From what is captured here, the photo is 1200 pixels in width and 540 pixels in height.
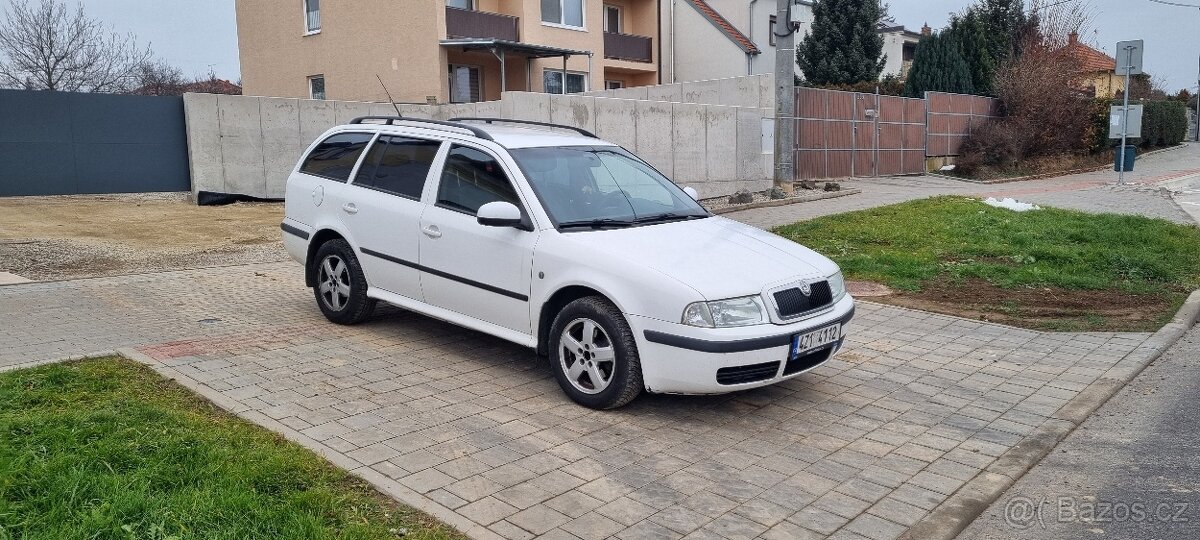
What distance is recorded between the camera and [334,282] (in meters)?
7.30

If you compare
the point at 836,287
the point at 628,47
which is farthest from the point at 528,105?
the point at 628,47

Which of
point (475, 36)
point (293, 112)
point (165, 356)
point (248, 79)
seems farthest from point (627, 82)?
point (165, 356)

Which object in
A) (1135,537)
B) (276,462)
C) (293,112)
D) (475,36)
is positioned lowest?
(1135,537)

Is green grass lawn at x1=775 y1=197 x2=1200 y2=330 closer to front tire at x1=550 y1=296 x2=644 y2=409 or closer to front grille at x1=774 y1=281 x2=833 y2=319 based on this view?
front grille at x1=774 y1=281 x2=833 y2=319

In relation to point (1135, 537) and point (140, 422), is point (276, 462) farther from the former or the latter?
point (1135, 537)

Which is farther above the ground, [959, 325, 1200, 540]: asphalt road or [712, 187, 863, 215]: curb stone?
[712, 187, 863, 215]: curb stone

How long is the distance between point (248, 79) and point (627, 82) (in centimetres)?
1451

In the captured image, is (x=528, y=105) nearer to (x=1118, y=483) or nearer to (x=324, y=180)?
(x=324, y=180)

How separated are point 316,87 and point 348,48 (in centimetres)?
256

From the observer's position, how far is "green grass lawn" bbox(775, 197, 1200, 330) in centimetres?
857

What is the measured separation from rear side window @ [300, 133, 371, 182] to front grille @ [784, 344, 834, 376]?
12.8 feet

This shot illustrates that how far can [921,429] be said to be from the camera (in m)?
5.32

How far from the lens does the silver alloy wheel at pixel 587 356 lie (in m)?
5.38

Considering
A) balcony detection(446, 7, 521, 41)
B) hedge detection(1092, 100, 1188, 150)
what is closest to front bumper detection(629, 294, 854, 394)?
balcony detection(446, 7, 521, 41)
